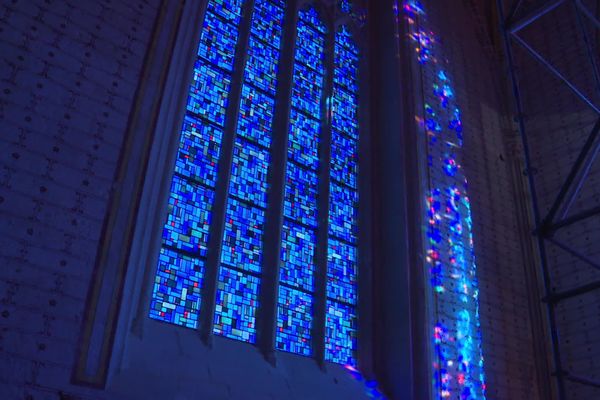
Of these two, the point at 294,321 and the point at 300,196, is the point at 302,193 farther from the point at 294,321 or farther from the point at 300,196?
the point at 294,321

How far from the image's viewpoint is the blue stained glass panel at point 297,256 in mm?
6914

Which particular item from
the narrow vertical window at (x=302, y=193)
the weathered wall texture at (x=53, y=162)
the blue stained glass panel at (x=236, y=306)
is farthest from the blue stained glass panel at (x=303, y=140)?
the weathered wall texture at (x=53, y=162)

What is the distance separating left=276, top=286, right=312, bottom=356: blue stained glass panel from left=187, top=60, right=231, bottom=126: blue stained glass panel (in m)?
1.89

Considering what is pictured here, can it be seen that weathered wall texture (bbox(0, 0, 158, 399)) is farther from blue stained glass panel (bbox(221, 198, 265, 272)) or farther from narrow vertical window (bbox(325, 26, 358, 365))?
narrow vertical window (bbox(325, 26, 358, 365))

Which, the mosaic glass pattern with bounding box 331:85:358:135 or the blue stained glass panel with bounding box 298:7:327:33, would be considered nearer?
the mosaic glass pattern with bounding box 331:85:358:135

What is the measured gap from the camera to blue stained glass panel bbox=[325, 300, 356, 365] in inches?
275

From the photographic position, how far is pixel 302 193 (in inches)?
293

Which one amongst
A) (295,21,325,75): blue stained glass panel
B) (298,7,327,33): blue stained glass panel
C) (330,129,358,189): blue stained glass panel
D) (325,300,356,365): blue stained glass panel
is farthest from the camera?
(298,7,327,33): blue stained glass panel

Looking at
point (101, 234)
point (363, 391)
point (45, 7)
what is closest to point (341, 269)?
point (363, 391)

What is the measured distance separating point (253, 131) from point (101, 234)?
263cm

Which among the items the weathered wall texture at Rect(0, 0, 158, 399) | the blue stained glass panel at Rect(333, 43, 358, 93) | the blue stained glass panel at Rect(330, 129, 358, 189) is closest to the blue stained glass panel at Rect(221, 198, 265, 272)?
the blue stained glass panel at Rect(330, 129, 358, 189)

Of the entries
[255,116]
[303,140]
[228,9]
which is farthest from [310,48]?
[255,116]

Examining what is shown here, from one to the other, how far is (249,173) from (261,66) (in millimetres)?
1434

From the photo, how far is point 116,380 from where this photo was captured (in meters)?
4.91
